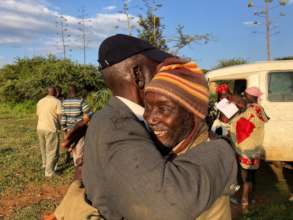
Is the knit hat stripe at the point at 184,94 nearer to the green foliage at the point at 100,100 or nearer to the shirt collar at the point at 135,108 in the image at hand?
the shirt collar at the point at 135,108

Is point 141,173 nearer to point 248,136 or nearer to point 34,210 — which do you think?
point 248,136

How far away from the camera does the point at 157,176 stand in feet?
2.77

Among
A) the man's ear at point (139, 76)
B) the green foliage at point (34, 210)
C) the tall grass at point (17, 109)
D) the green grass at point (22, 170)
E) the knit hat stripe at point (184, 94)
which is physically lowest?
the green foliage at point (34, 210)

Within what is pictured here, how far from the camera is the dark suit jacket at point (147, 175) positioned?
2.76 feet

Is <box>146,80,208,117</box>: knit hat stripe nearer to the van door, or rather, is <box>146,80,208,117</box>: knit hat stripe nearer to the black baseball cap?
the black baseball cap

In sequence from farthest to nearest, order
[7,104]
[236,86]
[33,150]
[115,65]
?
[7,104] → [33,150] → [236,86] → [115,65]

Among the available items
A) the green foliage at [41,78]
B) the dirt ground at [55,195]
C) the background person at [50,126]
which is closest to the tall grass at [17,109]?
the green foliage at [41,78]

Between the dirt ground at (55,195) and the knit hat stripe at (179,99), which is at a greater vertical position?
the knit hat stripe at (179,99)

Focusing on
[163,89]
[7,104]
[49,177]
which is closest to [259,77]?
[49,177]

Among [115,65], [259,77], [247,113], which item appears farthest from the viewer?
[259,77]

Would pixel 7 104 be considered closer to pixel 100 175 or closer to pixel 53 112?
pixel 53 112

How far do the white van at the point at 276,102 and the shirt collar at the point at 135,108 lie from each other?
5062 millimetres

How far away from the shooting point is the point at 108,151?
36.6 inches

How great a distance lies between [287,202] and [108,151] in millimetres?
4965
